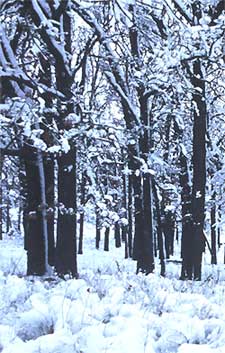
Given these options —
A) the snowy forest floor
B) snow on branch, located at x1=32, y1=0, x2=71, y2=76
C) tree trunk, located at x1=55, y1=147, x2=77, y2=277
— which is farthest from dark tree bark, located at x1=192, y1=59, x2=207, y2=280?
the snowy forest floor

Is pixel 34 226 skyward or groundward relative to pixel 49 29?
groundward

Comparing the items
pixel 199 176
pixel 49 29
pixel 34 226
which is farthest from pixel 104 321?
pixel 199 176

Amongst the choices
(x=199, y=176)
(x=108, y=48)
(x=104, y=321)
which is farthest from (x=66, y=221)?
(x=104, y=321)

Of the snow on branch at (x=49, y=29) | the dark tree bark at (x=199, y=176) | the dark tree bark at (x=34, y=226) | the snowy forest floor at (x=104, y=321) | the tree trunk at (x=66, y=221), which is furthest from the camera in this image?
the dark tree bark at (x=199, y=176)

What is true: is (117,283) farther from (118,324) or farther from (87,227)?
(87,227)

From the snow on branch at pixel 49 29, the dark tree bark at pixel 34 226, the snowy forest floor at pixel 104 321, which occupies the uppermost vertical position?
the snow on branch at pixel 49 29

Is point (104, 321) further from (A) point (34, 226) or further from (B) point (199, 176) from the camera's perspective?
(B) point (199, 176)

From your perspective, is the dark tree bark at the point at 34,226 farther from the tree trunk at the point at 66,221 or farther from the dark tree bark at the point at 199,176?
the dark tree bark at the point at 199,176

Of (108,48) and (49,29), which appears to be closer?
(49,29)


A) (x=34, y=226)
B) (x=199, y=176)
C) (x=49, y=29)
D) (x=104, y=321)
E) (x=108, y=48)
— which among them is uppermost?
(x=108, y=48)

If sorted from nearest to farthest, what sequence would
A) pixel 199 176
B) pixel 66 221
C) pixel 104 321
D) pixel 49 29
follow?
pixel 104 321, pixel 49 29, pixel 66 221, pixel 199 176

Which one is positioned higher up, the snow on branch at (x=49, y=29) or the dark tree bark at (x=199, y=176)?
the snow on branch at (x=49, y=29)

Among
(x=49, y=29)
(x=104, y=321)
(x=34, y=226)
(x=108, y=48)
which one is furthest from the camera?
(x=34, y=226)

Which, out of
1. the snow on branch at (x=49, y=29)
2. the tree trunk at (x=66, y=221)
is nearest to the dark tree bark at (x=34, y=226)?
the tree trunk at (x=66, y=221)
